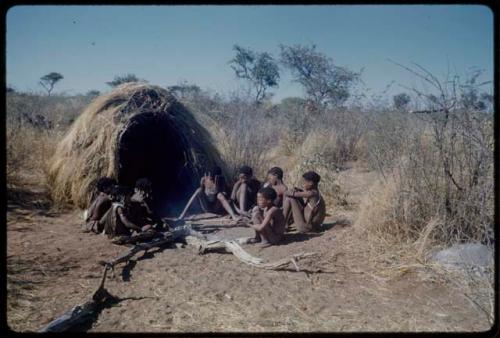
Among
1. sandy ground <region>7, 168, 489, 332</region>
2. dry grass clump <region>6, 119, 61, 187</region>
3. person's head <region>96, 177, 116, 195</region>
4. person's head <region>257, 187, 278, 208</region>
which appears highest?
dry grass clump <region>6, 119, 61, 187</region>

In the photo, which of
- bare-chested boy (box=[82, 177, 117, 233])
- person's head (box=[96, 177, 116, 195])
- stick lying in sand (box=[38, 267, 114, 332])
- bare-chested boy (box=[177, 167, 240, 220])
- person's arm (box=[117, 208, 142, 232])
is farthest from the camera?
bare-chested boy (box=[177, 167, 240, 220])

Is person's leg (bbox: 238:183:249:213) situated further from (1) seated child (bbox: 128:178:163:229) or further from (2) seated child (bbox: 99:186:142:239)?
(2) seated child (bbox: 99:186:142:239)

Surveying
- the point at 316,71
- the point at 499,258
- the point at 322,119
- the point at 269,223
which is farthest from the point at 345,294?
the point at 316,71

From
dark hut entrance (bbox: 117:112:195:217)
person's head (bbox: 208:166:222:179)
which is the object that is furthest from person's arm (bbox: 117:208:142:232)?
person's head (bbox: 208:166:222:179)

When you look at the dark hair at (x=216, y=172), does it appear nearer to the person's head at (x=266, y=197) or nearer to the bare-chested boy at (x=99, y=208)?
the bare-chested boy at (x=99, y=208)

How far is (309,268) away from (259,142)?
504cm

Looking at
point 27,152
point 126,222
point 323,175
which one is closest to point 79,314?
point 126,222

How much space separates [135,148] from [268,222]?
3882 millimetres

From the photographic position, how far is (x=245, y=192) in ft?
23.6

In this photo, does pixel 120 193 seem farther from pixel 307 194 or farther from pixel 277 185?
pixel 307 194

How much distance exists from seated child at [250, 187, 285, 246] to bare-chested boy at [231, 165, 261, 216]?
1146 millimetres

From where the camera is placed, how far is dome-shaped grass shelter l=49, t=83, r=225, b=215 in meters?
7.11

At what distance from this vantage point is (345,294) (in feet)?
13.5

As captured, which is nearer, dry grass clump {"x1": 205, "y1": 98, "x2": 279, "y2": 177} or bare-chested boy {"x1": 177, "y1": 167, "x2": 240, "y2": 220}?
bare-chested boy {"x1": 177, "y1": 167, "x2": 240, "y2": 220}
